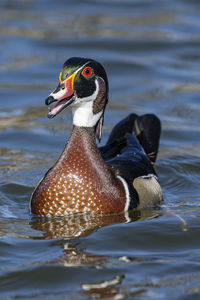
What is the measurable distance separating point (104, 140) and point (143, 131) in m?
1.51

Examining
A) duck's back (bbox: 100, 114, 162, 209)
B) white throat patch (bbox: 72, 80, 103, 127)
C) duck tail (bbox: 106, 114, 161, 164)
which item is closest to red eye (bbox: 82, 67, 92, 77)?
white throat patch (bbox: 72, 80, 103, 127)

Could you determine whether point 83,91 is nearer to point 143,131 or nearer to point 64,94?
point 64,94

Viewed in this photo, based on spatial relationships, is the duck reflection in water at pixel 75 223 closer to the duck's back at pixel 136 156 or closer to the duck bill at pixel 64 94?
the duck's back at pixel 136 156

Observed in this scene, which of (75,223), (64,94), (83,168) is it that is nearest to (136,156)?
(83,168)

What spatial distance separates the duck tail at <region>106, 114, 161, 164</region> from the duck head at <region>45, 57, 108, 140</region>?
5.25ft

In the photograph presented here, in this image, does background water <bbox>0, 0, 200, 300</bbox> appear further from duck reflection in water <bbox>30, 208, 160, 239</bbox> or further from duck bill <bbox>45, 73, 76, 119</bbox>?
duck bill <bbox>45, 73, 76, 119</bbox>

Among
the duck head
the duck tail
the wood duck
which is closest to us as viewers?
the duck head

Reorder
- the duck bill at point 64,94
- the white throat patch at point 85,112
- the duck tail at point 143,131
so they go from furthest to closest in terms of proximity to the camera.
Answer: the duck tail at point 143,131
the white throat patch at point 85,112
the duck bill at point 64,94

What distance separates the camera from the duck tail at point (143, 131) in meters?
8.24

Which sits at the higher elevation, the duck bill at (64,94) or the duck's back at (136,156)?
the duck bill at (64,94)

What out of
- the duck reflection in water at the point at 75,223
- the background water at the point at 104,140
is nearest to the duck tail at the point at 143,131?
the background water at the point at 104,140

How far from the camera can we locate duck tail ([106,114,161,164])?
8.24 meters

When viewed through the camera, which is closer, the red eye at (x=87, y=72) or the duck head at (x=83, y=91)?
the duck head at (x=83, y=91)

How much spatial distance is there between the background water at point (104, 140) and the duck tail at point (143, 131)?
380 millimetres
